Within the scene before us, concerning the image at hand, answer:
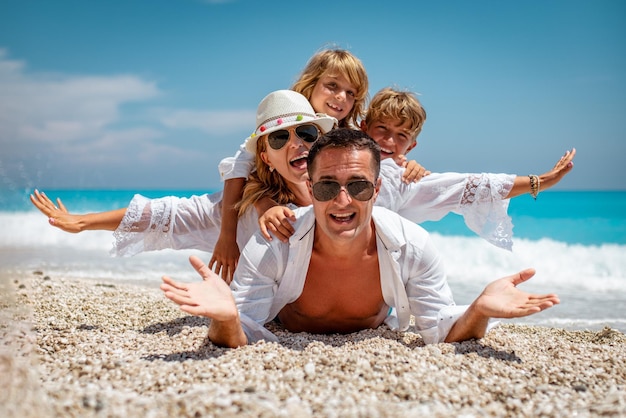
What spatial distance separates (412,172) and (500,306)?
1920 mm

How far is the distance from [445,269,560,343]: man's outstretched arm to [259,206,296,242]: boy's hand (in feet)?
4.71

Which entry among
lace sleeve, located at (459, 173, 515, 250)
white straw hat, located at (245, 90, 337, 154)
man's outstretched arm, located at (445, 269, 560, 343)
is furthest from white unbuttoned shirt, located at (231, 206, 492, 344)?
lace sleeve, located at (459, 173, 515, 250)

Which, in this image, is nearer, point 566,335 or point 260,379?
point 260,379

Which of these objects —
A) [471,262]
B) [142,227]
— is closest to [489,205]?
[142,227]

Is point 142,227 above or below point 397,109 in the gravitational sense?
below

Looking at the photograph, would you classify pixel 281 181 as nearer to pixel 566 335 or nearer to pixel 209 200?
pixel 209 200

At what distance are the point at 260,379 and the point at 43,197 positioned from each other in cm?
317

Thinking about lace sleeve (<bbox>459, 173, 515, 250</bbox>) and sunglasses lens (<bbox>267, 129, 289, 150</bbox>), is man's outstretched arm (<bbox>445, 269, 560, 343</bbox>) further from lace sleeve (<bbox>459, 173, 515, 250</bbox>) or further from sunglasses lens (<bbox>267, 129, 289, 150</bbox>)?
sunglasses lens (<bbox>267, 129, 289, 150</bbox>)

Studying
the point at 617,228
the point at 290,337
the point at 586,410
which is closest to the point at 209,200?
the point at 290,337

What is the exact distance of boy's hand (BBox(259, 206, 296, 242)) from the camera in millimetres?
4168

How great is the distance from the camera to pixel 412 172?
521 cm

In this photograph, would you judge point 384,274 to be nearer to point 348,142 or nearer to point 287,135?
point 348,142

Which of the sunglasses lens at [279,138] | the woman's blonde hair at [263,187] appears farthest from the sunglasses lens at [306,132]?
the woman's blonde hair at [263,187]

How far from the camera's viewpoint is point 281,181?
200 inches
